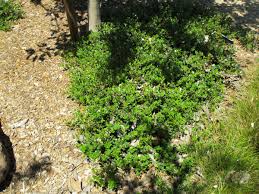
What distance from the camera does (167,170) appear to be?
5.93m

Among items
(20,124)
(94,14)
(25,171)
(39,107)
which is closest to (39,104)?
(39,107)

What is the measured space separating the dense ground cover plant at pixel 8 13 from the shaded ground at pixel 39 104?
9.0 inches

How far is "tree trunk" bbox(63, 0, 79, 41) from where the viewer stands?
7.90 metres

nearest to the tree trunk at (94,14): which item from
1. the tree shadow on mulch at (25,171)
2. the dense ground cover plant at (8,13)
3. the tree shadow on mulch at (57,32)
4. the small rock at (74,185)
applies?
the tree shadow on mulch at (57,32)

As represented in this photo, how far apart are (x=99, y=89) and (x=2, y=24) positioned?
3.77m

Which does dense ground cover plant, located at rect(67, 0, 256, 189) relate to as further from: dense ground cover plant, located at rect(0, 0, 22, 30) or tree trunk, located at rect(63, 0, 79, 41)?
dense ground cover plant, located at rect(0, 0, 22, 30)

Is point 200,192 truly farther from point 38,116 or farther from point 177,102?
point 38,116

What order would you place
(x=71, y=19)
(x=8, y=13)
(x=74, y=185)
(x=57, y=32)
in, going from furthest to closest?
(x=8, y=13)
(x=57, y=32)
(x=71, y=19)
(x=74, y=185)

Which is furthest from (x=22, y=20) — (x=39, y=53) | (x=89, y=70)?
(x=89, y=70)

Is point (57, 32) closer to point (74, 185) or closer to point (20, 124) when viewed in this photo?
point (20, 124)

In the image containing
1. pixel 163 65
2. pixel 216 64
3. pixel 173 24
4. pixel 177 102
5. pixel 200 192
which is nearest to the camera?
pixel 200 192

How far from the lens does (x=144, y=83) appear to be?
745cm

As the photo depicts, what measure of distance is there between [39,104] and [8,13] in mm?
3634

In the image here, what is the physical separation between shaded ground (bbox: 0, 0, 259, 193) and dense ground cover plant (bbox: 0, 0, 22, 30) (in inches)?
9.0
